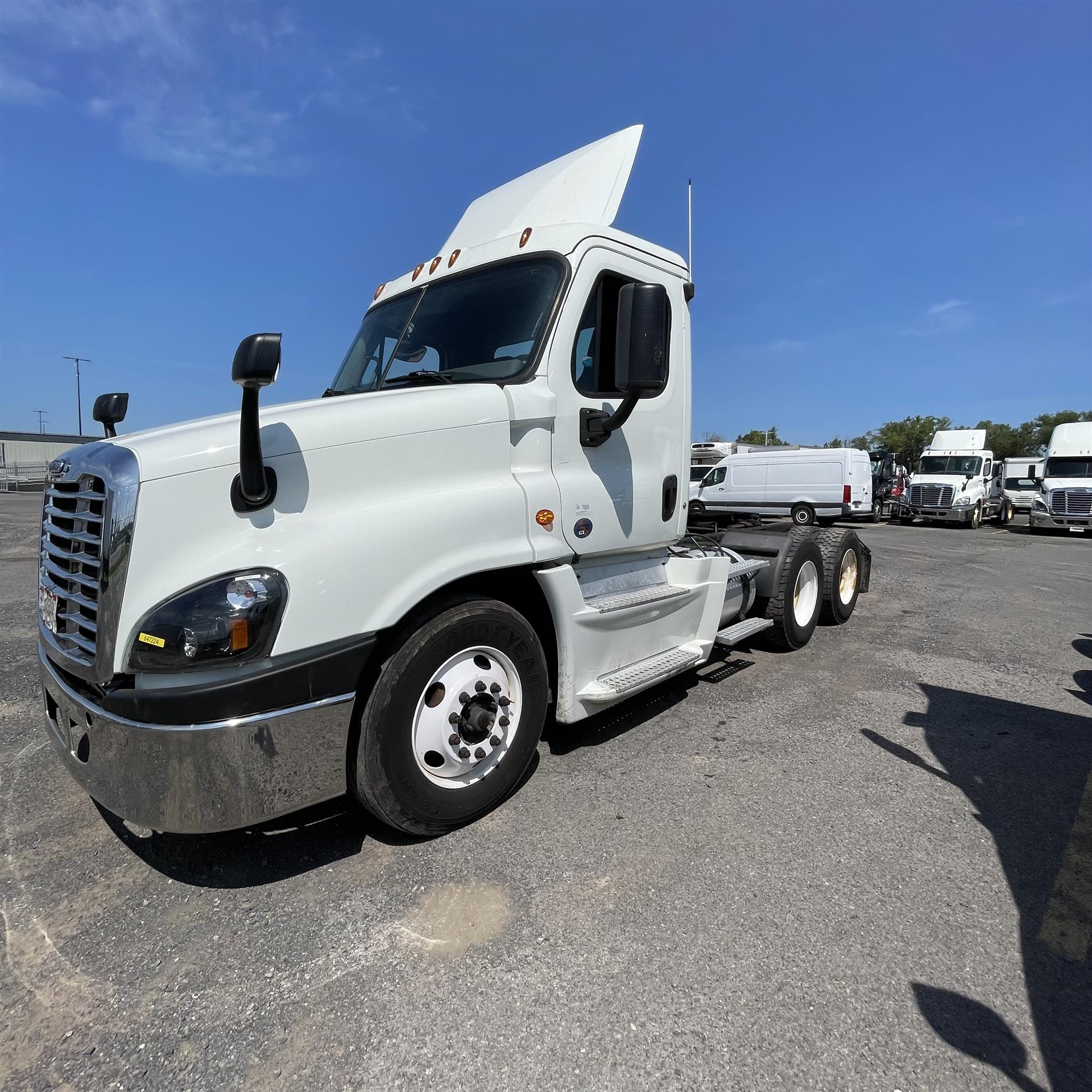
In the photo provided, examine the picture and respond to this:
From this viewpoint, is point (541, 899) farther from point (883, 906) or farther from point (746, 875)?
point (883, 906)

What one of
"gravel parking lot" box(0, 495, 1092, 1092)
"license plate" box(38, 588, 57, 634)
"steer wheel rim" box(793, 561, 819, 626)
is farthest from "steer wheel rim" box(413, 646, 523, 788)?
"steer wheel rim" box(793, 561, 819, 626)

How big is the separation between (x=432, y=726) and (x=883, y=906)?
1.85 meters

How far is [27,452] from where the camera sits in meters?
65.0

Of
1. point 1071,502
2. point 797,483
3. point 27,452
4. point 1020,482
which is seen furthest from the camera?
point 27,452

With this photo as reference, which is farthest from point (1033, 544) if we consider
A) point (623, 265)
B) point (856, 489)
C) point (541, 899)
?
point (541, 899)

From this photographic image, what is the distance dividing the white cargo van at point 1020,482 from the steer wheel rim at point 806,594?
30529 millimetres

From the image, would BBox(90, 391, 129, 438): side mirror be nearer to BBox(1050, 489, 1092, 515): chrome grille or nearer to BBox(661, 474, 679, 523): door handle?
BBox(661, 474, 679, 523): door handle

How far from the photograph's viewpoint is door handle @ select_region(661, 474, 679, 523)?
→ 160 inches

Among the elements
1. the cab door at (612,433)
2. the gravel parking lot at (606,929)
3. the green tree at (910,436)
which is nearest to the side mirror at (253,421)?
the cab door at (612,433)

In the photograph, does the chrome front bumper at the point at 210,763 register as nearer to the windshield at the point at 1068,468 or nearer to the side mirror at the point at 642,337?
the side mirror at the point at 642,337

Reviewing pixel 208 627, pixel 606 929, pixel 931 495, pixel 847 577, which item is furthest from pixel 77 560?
pixel 931 495

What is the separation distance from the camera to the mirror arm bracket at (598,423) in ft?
11.1

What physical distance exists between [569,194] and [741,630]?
3.17 meters

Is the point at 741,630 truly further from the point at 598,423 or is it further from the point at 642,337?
the point at 642,337
